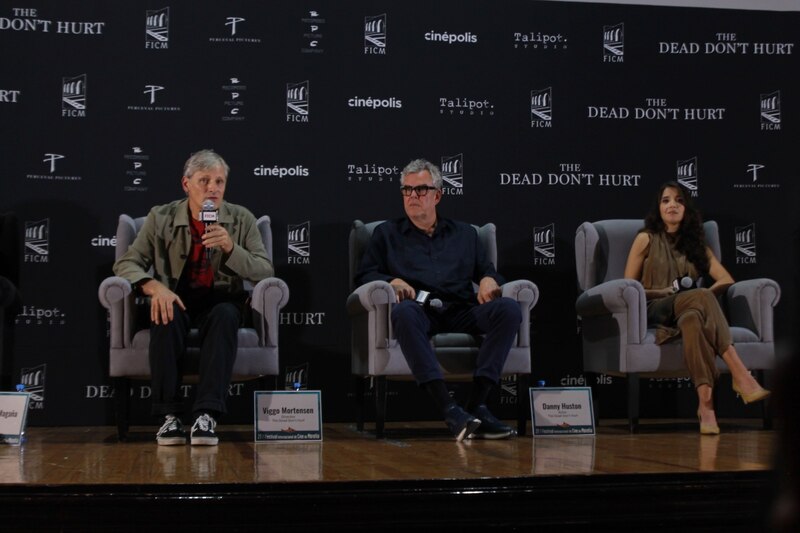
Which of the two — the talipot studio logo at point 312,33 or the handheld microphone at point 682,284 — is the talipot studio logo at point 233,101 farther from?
the handheld microphone at point 682,284

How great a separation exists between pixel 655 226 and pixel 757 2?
1748 millimetres

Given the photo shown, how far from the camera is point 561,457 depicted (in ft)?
9.73

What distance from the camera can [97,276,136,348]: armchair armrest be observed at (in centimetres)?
363

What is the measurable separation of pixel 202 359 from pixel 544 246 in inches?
86.7

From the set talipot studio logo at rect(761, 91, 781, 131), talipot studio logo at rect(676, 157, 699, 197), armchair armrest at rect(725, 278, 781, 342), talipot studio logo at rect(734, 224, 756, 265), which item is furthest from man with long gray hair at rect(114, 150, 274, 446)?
talipot studio logo at rect(761, 91, 781, 131)

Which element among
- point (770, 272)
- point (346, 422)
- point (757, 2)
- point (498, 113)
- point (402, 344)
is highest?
point (757, 2)

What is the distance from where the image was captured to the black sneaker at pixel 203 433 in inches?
132

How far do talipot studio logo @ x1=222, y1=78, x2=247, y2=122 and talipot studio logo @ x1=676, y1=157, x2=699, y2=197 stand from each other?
246 cm

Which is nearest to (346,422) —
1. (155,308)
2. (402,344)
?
(402,344)

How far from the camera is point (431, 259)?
415 centimetres

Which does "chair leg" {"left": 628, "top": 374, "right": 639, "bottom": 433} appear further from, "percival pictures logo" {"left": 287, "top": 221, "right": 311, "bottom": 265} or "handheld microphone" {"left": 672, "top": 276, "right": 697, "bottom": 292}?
"percival pictures logo" {"left": 287, "top": 221, "right": 311, "bottom": 265}

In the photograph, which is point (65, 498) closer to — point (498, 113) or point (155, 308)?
point (155, 308)

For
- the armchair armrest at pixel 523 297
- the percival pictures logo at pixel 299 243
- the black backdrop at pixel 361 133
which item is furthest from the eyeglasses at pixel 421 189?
the percival pictures logo at pixel 299 243

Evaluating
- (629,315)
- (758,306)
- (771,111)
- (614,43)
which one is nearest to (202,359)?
(629,315)
